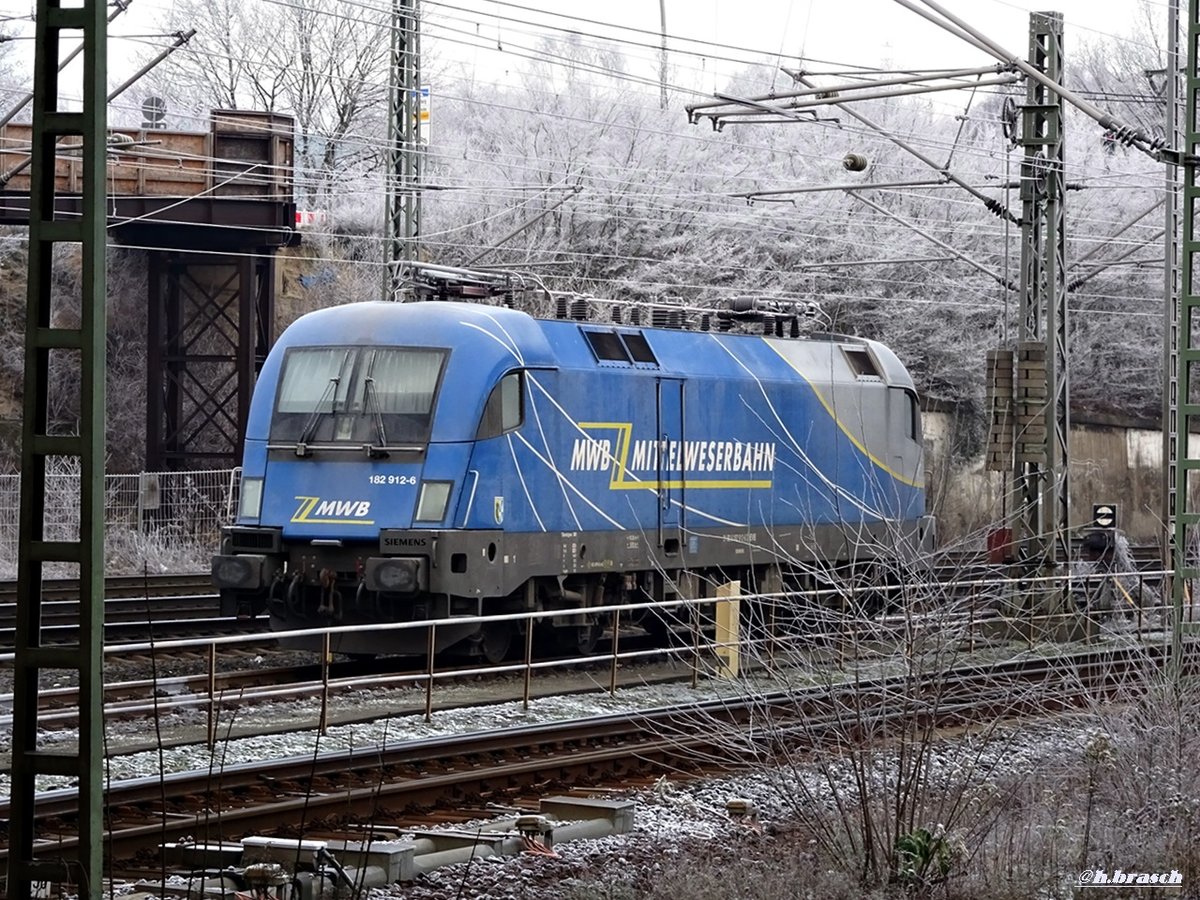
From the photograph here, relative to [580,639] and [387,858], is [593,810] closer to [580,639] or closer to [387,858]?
Result: [387,858]

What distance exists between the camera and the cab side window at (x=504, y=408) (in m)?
18.0

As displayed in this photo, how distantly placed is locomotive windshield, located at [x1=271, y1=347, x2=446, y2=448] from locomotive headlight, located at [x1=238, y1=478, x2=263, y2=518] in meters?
0.54

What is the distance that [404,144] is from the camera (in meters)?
26.1

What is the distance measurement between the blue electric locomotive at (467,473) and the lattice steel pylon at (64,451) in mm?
10717

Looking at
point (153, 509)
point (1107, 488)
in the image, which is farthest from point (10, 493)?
point (1107, 488)

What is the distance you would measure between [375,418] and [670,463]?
4089 millimetres

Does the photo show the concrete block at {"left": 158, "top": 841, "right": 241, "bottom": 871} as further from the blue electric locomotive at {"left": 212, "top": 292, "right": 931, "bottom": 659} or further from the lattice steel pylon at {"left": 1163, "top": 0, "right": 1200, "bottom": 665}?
the blue electric locomotive at {"left": 212, "top": 292, "right": 931, "bottom": 659}

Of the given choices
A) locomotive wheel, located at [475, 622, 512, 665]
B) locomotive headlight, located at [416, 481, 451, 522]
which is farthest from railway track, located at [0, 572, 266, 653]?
locomotive wheel, located at [475, 622, 512, 665]

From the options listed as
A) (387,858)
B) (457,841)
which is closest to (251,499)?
(457,841)

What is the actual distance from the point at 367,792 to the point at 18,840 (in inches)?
223

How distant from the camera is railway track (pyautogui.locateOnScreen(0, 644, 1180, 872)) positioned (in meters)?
10.2

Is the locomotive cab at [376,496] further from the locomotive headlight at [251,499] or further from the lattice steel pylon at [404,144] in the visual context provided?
the lattice steel pylon at [404,144]

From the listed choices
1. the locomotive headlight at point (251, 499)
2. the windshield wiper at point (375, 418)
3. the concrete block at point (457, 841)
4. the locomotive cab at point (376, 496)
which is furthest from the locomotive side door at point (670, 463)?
the concrete block at point (457, 841)

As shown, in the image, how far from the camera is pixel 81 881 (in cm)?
615
